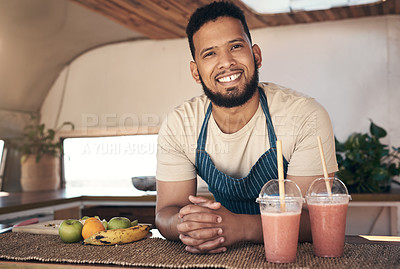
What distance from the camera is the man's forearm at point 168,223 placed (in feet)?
4.79

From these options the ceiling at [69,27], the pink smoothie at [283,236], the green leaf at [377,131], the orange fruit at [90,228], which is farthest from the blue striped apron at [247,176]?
the green leaf at [377,131]

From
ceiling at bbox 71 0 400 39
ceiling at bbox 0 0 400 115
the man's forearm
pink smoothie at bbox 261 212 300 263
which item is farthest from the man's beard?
ceiling at bbox 0 0 400 115

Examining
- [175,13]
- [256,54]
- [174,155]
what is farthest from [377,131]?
[174,155]

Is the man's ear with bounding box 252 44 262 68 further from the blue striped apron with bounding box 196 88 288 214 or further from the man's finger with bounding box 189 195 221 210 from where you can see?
the man's finger with bounding box 189 195 221 210

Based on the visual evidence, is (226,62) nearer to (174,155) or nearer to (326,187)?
(174,155)

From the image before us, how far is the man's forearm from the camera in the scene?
146 centimetres

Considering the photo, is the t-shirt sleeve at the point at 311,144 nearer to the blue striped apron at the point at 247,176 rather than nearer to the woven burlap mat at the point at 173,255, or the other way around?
the blue striped apron at the point at 247,176

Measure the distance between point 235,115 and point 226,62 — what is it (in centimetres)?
22

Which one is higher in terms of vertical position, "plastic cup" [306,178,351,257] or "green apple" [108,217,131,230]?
"plastic cup" [306,178,351,257]

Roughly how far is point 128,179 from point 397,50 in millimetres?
2792

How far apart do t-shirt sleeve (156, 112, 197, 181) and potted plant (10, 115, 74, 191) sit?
2.87 m

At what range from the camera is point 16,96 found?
13.9ft

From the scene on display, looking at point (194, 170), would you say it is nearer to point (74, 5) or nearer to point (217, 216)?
point (217, 216)

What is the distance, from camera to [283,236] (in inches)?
44.6
